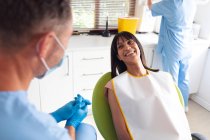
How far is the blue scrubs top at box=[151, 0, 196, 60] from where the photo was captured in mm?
2172

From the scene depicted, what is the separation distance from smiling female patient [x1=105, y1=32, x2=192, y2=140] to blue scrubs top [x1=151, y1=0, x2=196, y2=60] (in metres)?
0.92

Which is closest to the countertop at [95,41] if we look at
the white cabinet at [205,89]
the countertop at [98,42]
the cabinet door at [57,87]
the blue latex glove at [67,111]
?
the countertop at [98,42]

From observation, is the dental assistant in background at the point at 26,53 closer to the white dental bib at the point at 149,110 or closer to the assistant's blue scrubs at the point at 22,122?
the assistant's blue scrubs at the point at 22,122

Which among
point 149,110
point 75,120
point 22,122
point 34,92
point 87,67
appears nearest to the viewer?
point 22,122

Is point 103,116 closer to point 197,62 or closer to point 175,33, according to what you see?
point 175,33

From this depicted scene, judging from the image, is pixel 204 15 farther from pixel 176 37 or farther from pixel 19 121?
pixel 19 121

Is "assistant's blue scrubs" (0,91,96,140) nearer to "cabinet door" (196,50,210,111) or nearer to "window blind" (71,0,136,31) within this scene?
"window blind" (71,0,136,31)

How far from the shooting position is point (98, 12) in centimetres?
279

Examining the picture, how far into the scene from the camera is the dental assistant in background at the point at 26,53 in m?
0.56

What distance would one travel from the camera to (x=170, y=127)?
1252mm

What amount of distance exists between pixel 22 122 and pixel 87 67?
174 centimetres

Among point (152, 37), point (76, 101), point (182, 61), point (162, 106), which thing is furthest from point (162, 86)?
point (152, 37)

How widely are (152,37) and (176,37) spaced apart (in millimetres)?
454

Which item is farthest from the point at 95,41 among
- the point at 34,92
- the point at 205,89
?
the point at 205,89
